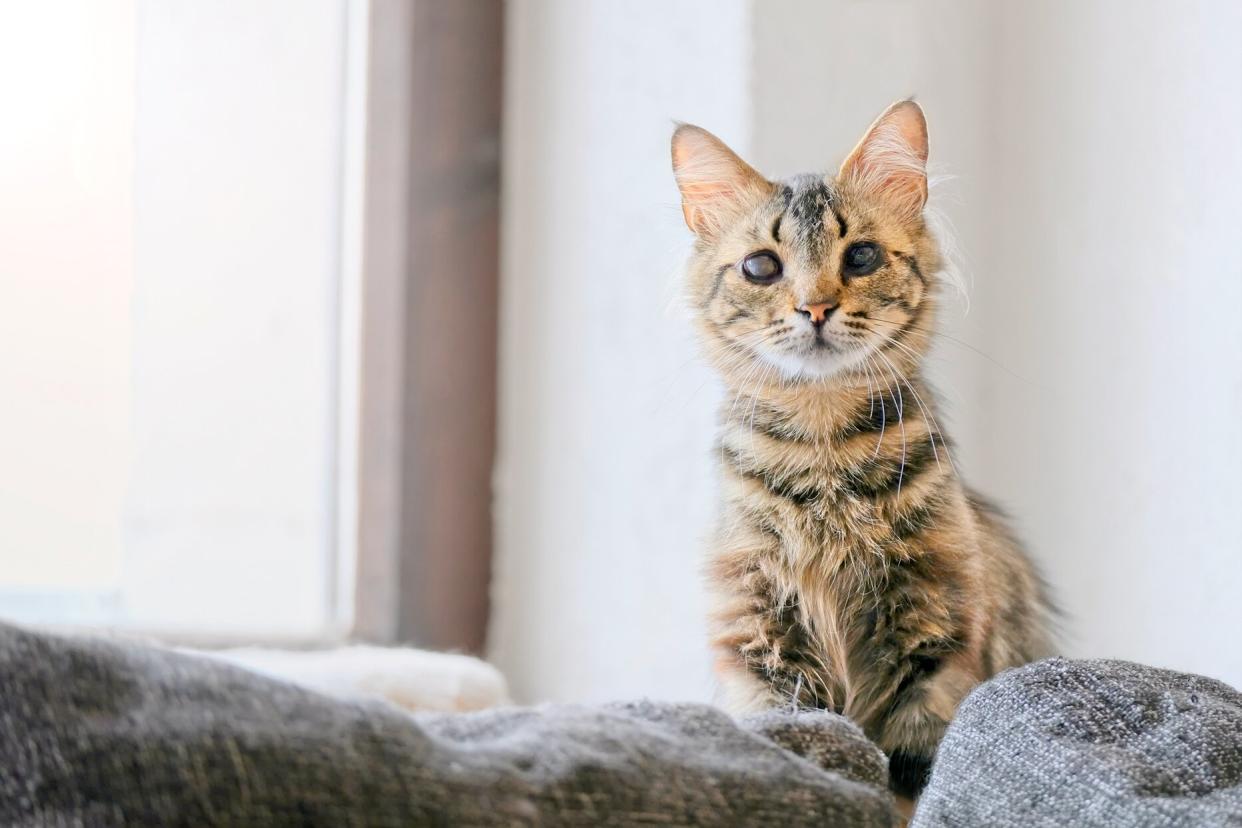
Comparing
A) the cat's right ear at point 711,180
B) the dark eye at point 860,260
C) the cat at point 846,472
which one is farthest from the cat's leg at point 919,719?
the cat's right ear at point 711,180

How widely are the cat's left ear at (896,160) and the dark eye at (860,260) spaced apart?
0.25 feet

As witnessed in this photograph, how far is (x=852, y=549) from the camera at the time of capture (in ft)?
3.04

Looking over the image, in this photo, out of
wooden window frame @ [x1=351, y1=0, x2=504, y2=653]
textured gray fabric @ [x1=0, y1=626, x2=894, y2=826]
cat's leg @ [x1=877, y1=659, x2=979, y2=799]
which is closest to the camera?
textured gray fabric @ [x1=0, y1=626, x2=894, y2=826]

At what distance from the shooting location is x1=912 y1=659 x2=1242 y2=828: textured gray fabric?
1.88ft

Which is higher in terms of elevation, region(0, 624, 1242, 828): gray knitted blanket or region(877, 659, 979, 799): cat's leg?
region(0, 624, 1242, 828): gray knitted blanket

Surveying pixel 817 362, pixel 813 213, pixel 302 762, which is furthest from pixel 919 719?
pixel 302 762

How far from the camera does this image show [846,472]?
3.15 feet

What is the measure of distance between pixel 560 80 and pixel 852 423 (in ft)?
2.66

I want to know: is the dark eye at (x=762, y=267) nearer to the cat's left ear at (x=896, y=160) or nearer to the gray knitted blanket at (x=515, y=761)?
the cat's left ear at (x=896, y=160)

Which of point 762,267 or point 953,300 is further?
point 953,300

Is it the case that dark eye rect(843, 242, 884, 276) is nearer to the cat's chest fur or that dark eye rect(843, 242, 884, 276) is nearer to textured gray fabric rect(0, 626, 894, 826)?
the cat's chest fur

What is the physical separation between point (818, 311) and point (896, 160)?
7.2 inches

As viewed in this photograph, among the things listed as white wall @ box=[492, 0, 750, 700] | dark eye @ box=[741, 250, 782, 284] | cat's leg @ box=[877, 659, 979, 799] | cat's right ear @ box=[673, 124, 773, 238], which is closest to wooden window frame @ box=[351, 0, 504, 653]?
white wall @ box=[492, 0, 750, 700]

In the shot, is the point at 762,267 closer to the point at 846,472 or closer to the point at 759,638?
the point at 846,472
